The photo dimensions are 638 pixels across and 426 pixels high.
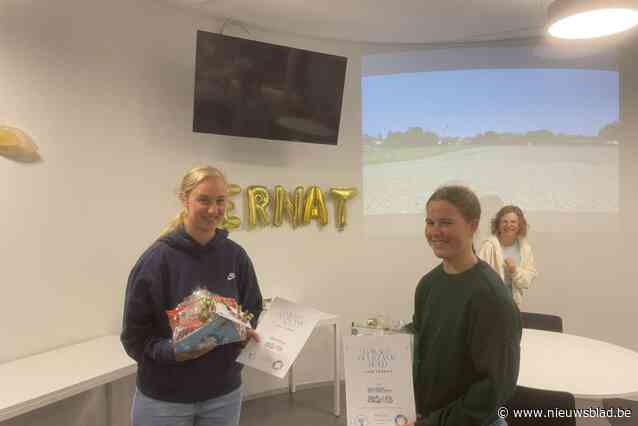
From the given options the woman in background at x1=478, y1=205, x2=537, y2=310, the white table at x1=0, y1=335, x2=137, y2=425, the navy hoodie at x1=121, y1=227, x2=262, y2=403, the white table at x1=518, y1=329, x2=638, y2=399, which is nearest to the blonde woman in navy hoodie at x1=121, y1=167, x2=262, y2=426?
the navy hoodie at x1=121, y1=227, x2=262, y2=403

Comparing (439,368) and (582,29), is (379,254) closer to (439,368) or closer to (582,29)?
(582,29)

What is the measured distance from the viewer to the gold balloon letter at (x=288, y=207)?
3.86m

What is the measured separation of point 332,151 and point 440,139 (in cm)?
107

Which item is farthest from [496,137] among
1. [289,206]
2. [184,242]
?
[184,242]

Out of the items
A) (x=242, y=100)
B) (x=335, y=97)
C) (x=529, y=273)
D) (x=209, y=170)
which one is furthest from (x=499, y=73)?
(x=209, y=170)

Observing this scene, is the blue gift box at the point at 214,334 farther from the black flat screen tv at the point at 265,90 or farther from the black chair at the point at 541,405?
the black flat screen tv at the point at 265,90

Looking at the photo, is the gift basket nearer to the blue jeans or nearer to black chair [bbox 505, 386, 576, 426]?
the blue jeans

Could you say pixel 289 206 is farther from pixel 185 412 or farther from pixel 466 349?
pixel 466 349

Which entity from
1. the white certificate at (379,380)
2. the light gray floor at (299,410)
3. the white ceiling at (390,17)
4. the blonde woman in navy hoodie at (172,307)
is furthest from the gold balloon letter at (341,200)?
the white certificate at (379,380)

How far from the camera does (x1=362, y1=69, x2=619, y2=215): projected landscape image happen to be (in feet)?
13.8

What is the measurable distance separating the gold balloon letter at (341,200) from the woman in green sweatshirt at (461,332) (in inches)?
105

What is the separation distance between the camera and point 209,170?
1.64 metres

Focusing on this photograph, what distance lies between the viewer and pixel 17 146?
2.56 metres

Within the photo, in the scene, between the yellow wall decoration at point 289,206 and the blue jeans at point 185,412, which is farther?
the yellow wall decoration at point 289,206
